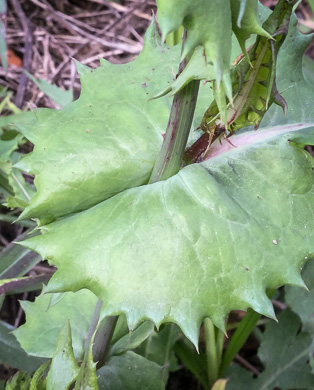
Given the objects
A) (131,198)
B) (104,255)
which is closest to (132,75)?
(131,198)

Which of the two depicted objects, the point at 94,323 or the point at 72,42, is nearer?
the point at 94,323

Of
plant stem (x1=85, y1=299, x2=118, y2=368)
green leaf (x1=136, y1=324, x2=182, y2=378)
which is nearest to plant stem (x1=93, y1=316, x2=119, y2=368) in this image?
plant stem (x1=85, y1=299, x2=118, y2=368)

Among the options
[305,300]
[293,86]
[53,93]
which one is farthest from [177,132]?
[53,93]

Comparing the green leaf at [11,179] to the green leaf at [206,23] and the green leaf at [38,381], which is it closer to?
the green leaf at [38,381]

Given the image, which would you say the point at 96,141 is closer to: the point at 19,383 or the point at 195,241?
the point at 195,241

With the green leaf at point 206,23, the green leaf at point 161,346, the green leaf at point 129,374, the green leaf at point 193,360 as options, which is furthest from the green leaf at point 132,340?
the green leaf at point 206,23

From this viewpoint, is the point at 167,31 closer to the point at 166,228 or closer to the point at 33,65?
the point at 166,228

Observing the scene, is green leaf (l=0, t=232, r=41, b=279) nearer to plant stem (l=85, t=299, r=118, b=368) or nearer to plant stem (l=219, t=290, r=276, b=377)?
plant stem (l=85, t=299, r=118, b=368)
